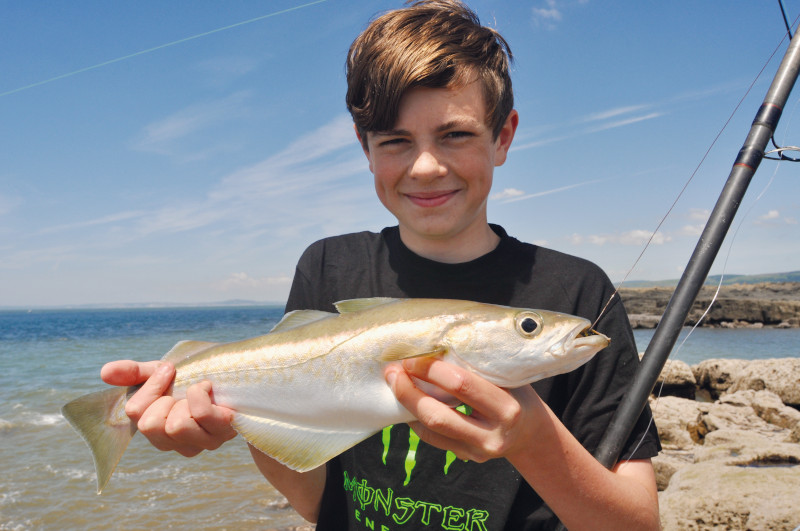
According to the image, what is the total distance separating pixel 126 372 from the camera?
230 cm

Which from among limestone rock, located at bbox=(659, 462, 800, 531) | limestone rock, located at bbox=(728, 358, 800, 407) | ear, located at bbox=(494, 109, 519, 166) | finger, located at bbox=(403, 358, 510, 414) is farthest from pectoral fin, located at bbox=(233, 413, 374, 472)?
limestone rock, located at bbox=(728, 358, 800, 407)

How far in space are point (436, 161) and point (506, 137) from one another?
60 centimetres

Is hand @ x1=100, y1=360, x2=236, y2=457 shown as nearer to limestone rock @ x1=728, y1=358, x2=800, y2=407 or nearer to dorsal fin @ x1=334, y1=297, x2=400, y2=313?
dorsal fin @ x1=334, y1=297, x2=400, y2=313

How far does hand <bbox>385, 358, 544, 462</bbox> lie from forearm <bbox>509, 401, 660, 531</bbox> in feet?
0.24

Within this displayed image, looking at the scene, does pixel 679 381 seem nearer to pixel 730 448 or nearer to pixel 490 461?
pixel 730 448

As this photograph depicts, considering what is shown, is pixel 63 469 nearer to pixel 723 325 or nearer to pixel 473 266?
pixel 473 266

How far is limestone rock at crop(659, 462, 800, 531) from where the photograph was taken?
375cm

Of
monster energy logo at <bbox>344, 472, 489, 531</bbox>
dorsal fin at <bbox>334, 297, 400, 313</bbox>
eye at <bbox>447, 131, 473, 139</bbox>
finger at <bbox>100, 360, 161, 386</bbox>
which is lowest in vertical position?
monster energy logo at <bbox>344, 472, 489, 531</bbox>

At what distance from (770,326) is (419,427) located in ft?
142

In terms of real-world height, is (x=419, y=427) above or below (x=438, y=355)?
below

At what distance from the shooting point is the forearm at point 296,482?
258 centimetres

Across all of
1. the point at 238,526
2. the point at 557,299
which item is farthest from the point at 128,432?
the point at 238,526

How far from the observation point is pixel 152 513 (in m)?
7.04

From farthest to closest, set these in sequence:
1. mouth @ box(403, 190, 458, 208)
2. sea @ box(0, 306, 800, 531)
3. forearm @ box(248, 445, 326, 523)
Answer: sea @ box(0, 306, 800, 531) → forearm @ box(248, 445, 326, 523) → mouth @ box(403, 190, 458, 208)
